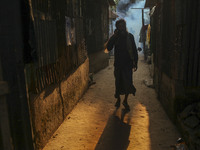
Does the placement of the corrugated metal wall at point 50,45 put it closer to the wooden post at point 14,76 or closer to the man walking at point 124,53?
the wooden post at point 14,76

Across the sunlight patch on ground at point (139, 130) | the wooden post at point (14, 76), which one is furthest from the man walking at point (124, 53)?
the wooden post at point (14, 76)

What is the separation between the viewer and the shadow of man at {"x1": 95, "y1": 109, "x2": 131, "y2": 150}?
3.73 metres

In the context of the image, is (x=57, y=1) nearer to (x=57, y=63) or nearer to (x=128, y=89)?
(x=57, y=63)

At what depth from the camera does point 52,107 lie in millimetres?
4137

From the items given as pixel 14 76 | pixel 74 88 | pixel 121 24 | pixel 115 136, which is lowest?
pixel 115 136

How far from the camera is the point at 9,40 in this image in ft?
7.06

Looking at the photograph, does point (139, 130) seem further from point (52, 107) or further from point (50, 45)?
point (50, 45)

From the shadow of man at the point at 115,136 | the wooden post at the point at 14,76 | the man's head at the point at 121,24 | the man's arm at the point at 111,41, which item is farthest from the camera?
the man's arm at the point at 111,41

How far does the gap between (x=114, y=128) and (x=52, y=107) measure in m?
1.50

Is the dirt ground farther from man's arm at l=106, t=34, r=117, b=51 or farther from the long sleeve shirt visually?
man's arm at l=106, t=34, r=117, b=51

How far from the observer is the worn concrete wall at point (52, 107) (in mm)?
3432

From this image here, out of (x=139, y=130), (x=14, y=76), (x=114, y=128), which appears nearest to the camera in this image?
(x=14, y=76)

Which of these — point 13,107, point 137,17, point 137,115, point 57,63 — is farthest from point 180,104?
point 137,17

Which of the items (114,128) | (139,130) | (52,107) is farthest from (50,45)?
(139,130)
